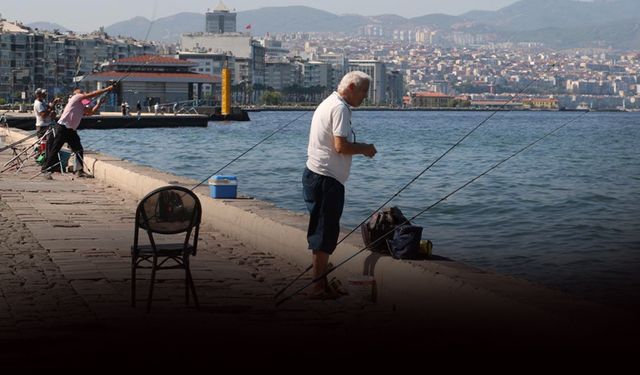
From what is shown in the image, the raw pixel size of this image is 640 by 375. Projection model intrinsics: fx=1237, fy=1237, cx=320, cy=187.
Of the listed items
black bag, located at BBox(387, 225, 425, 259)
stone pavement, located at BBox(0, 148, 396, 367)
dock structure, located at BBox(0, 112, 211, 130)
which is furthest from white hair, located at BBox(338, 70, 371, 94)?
dock structure, located at BBox(0, 112, 211, 130)

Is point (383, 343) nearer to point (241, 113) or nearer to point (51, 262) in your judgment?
point (51, 262)

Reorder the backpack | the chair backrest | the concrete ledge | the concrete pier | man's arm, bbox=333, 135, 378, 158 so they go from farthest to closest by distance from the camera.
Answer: the backpack → man's arm, bbox=333, 135, 378, 158 → the chair backrest → the concrete ledge → the concrete pier

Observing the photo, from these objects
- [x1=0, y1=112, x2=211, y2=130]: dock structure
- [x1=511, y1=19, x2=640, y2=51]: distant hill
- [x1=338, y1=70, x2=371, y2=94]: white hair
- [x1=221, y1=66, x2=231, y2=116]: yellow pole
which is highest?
[x1=511, y1=19, x2=640, y2=51]: distant hill

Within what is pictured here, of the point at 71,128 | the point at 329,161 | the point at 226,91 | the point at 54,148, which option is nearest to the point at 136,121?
the point at 226,91

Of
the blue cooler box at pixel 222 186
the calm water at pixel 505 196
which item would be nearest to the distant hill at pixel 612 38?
the calm water at pixel 505 196

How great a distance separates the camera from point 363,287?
22.9 ft

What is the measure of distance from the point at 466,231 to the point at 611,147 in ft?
141

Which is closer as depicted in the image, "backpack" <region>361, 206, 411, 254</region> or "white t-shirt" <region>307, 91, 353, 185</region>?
"white t-shirt" <region>307, 91, 353, 185</region>

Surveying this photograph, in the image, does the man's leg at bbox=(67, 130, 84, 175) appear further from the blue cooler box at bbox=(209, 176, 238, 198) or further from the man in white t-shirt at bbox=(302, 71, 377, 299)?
the man in white t-shirt at bbox=(302, 71, 377, 299)

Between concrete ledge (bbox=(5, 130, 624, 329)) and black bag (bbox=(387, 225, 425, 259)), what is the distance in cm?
9

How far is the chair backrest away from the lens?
6309mm

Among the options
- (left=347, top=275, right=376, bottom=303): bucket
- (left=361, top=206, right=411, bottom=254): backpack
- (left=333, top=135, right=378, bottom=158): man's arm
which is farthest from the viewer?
(left=361, top=206, right=411, bottom=254): backpack

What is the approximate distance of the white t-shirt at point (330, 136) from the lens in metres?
6.68

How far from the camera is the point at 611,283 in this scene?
1185 centimetres
